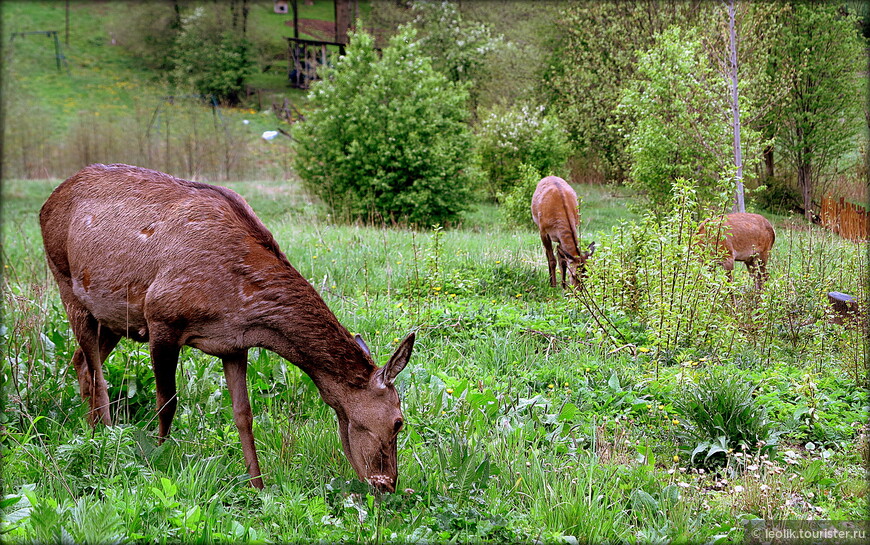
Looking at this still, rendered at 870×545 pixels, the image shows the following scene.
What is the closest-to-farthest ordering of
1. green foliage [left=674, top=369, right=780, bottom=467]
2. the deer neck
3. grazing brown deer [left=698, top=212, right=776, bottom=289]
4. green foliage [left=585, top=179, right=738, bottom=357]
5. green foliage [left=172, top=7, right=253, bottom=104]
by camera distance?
the deer neck < green foliage [left=674, top=369, right=780, bottom=467] < green foliage [left=585, top=179, right=738, bottom=357] < grazing brown deer [left=698, top=212, right=776, bottom=289] < green foliage [left=172, top=7, right=253, bottom=104]

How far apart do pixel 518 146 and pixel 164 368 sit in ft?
70.3

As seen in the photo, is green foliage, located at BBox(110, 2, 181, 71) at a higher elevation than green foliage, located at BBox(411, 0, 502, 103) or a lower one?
higher

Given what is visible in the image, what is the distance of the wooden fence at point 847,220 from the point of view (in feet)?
32.6

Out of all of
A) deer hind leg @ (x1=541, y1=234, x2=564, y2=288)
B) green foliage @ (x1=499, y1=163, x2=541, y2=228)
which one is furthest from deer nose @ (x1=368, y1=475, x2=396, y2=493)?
green foliage @ (x1=499, y1=163, x2=541, y2=228)

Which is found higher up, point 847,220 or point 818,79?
point 818,79

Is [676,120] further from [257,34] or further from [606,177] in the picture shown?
[257,34]

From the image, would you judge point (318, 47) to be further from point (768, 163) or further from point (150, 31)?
point (768, 163)

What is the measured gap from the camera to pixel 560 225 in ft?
31.2

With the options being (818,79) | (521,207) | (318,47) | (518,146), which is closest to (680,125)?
(521,207)

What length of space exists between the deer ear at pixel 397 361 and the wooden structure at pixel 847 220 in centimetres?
838

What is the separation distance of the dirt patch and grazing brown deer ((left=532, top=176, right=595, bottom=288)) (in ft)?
159

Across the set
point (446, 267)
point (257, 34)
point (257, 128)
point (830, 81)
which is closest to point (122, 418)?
point (446, 267)

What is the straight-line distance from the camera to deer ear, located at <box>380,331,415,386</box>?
10.7ft

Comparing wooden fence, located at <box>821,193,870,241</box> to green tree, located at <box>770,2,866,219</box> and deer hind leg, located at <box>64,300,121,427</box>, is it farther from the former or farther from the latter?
deer hind leg, located at <box>64,300,121,427</box>
